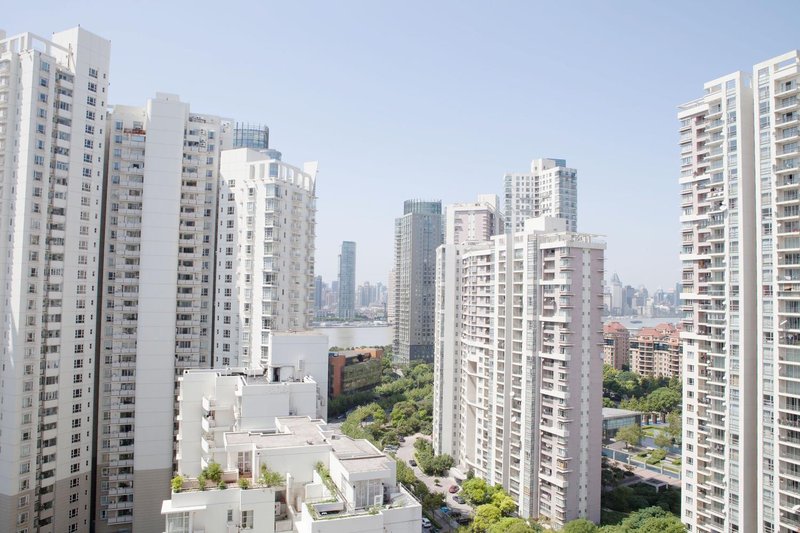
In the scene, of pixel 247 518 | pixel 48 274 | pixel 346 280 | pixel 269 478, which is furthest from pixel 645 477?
pixel 346 280

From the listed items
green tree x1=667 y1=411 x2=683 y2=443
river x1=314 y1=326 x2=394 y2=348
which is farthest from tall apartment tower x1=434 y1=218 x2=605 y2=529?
river x1=314 y1=326 x2=394 y2=348

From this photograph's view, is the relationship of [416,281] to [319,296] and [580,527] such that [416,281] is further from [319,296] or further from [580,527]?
[319,296]

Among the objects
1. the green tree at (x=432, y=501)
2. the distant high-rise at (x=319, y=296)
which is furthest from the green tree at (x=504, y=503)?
the distant high-rise at (x=319, y=296)

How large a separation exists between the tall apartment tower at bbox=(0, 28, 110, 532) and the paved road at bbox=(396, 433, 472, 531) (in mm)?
15228

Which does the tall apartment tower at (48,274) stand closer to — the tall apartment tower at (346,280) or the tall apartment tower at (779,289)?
the tall apartment tower at (779,289)

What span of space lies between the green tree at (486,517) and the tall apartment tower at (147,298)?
524 inches

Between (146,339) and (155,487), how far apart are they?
6289 millimetres

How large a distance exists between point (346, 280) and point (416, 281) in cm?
7175

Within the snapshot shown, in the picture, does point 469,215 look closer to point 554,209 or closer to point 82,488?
point 554,209

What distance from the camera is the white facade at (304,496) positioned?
10.7 meters

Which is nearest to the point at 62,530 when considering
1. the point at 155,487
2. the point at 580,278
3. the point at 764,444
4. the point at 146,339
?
the point at 155,487

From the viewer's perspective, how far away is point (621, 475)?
29.8m

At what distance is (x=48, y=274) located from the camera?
2112cm

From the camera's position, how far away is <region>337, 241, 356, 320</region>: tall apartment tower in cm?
13412
